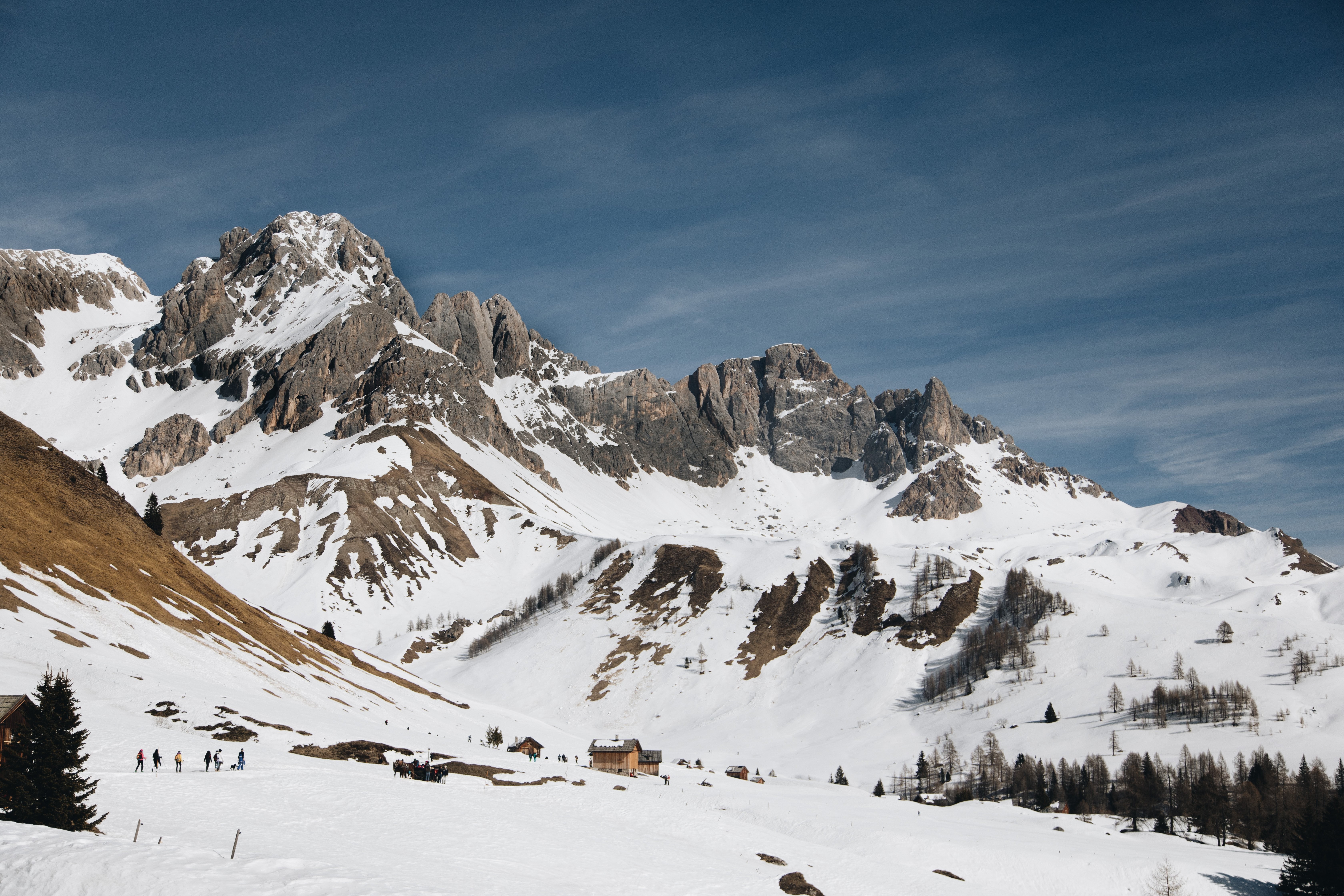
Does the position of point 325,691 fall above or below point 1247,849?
above

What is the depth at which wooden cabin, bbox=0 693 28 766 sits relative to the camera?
41.5 meters

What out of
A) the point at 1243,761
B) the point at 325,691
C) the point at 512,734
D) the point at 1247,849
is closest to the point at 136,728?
the point at 325,691

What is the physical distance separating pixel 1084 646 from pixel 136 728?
181 metres

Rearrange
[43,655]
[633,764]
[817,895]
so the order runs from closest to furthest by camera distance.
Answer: [817,895]
[43,655]
[633,764]

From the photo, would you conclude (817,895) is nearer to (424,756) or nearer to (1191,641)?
(424,756)

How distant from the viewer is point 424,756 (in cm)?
7731

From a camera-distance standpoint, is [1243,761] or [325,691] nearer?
[325,691]

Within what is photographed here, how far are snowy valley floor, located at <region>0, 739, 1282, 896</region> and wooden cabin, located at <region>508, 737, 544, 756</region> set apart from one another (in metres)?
7.10

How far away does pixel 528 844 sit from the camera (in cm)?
4747

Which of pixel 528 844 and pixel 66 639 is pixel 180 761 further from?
pixel 66 639

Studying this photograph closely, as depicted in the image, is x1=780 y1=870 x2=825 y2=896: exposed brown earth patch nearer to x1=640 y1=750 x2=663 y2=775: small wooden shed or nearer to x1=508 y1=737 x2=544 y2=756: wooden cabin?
x1=508 y1=737 x2=544 y2=756: wooden cabin

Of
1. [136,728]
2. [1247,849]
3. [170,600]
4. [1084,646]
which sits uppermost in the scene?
[1084,646]

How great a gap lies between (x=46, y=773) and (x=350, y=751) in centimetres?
4268

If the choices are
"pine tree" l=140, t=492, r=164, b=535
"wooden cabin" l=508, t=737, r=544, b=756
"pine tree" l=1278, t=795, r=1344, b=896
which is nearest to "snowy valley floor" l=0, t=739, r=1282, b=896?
"pine tree" l=1278, t=795, r=1344, b=896
